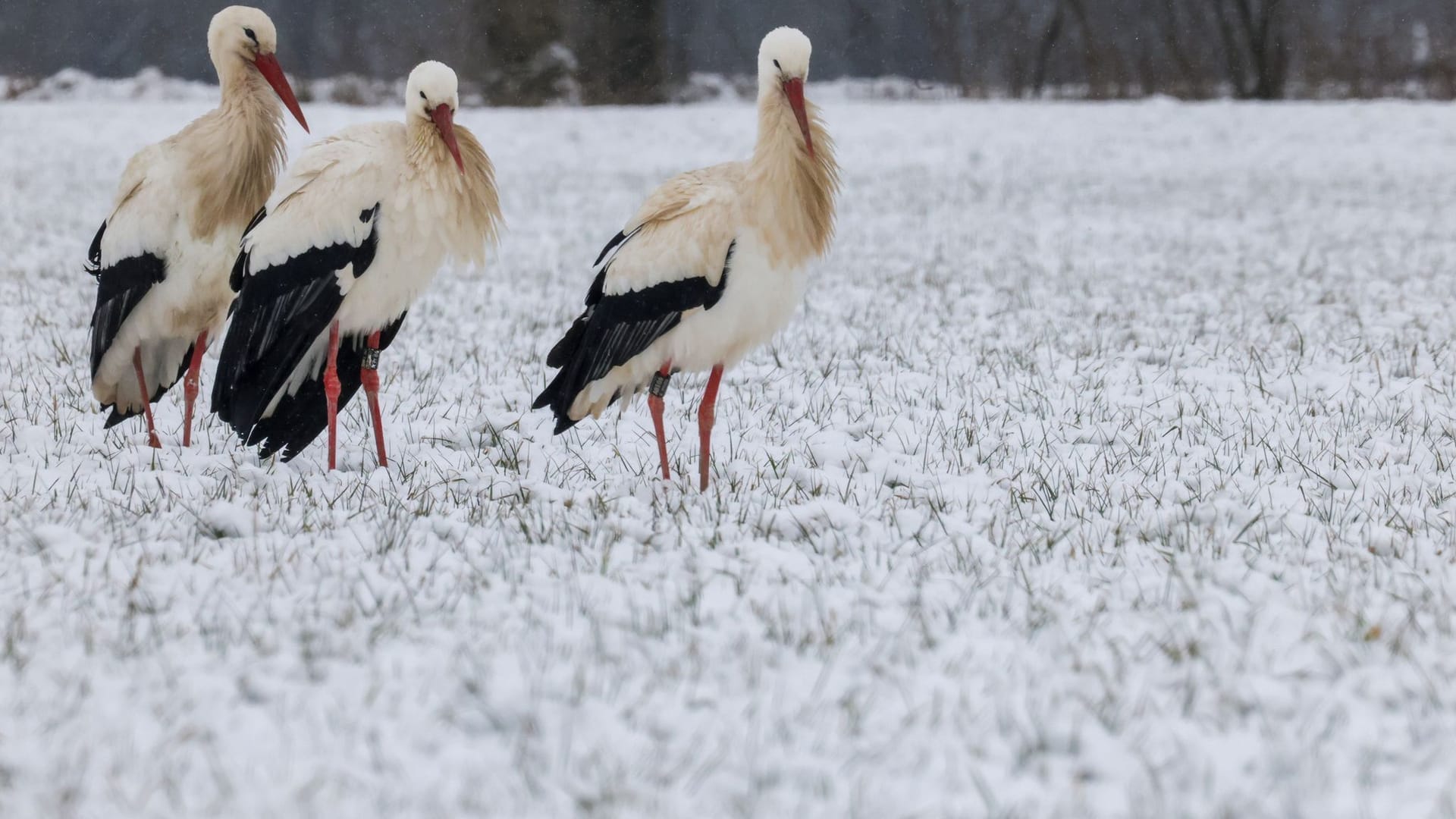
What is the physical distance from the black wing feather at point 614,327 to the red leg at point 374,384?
1.99 feet

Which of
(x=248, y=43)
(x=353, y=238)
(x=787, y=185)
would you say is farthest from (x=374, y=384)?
(x=787, y=185)

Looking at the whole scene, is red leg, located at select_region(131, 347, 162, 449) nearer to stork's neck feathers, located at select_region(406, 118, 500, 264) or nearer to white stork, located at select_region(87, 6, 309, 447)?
white stork, located at select_region(87, 6, 309, 447)

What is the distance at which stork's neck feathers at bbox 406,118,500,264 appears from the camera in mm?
4434

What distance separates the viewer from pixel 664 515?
13.9 feet

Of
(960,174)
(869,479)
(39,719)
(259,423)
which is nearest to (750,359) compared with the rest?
(869,479)

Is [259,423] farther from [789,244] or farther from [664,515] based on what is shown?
[789,244]

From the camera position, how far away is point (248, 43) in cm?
480

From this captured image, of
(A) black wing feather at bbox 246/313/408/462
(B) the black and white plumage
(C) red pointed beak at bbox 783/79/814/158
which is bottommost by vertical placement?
(A) black wing feather at bbox 246/313/408/462

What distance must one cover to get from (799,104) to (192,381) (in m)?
2.85

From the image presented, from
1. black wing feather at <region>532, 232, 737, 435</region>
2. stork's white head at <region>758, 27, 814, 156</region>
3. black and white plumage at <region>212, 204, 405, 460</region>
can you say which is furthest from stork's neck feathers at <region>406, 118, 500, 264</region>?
stork's white head at <region>758, 27, 814, 156</region>

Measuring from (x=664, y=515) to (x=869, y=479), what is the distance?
93 centimetres

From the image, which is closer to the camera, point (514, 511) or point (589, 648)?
point (589, 648)

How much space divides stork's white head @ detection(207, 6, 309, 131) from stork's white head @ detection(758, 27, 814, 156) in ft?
6.03

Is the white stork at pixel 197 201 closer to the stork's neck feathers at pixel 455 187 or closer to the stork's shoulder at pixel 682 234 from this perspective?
the stork's neck feathers at pixel 455 187
